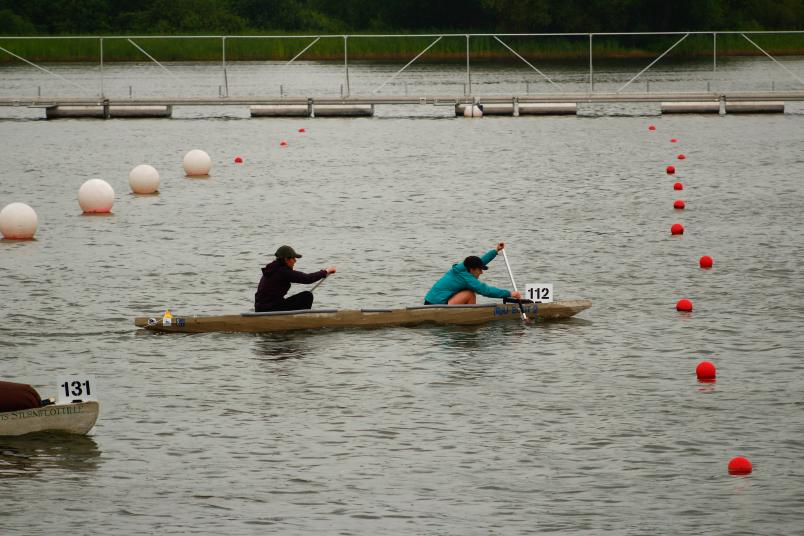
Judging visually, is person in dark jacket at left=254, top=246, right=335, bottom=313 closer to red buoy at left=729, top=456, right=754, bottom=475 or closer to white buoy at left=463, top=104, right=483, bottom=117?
red buoy at left=729, top=456, right=754, bottom=475

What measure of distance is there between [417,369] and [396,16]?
10635 cm

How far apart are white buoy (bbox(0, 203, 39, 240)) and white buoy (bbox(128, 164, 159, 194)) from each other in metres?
8.14

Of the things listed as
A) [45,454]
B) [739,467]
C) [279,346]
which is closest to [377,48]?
[279,346]

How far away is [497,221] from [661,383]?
15.1 m

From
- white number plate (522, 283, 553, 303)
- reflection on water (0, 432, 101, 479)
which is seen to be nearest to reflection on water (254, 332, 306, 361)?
white number plate (522, 283, 553, 303)

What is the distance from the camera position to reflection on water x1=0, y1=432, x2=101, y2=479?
54.4 feet

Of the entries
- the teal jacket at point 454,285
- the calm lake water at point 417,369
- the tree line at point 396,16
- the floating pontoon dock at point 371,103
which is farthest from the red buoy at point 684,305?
the tree line at point 396,16

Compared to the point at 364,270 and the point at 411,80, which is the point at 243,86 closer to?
the point at 411,80

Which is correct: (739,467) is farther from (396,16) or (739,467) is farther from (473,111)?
(396,16)

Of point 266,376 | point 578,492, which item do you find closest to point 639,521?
point 578,492

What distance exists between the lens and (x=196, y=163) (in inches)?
1774

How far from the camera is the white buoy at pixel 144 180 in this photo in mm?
40688

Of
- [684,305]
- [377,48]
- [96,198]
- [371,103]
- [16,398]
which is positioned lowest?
[16,398]

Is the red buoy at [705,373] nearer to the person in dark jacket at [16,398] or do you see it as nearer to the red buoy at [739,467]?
the red buoy at [739,467]
